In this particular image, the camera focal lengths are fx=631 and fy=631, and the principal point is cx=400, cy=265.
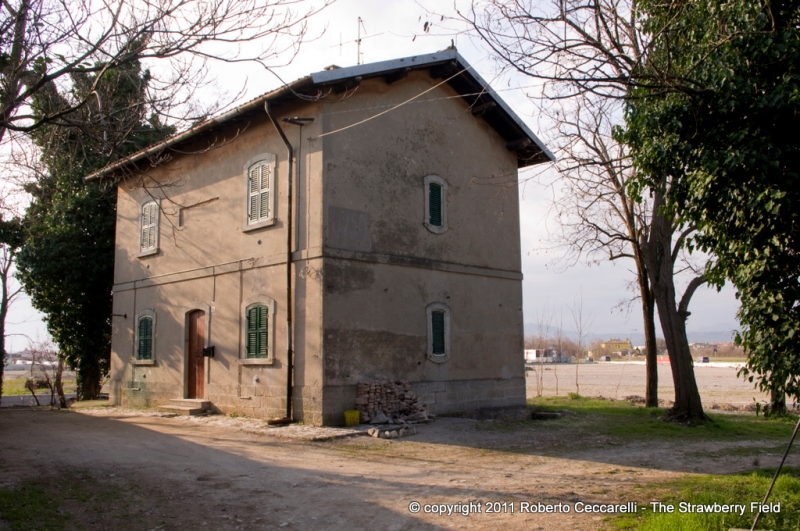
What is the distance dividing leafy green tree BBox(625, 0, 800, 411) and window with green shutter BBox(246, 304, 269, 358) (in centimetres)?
841

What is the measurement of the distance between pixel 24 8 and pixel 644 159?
289 inches

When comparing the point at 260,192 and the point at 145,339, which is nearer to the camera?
the point at 260,192

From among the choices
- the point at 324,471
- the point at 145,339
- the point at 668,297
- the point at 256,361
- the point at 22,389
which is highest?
the point at 668,297

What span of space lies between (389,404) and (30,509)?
7.26 metres

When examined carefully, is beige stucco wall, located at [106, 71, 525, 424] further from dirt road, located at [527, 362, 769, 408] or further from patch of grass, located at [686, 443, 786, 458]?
dirt road, located at [527, 362, 769, 408]

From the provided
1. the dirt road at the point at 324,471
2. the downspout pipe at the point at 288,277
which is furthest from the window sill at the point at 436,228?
the dirt road at the point at 324,471

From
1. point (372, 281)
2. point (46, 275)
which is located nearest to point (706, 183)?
point (372, 281)

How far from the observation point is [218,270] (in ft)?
47.5

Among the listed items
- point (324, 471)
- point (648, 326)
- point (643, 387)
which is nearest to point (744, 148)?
point (324, 471)

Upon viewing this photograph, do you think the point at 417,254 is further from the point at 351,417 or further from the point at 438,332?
the point at 351,417

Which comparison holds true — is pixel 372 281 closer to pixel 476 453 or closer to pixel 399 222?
pixel 399 222

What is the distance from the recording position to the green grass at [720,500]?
18.4ft

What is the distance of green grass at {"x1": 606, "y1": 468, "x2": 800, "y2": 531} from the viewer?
18.4ft

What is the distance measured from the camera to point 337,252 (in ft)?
40.3
